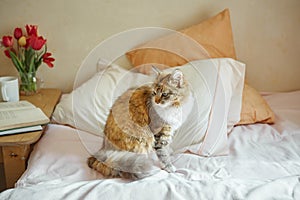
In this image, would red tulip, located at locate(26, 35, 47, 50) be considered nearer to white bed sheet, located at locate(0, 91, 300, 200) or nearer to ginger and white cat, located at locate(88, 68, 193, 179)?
white bed sheet, located at locate(0, 91, 300, 200)

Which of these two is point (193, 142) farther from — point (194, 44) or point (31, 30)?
point (31, 30)

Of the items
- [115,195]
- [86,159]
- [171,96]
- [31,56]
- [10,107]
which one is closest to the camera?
[115,195]

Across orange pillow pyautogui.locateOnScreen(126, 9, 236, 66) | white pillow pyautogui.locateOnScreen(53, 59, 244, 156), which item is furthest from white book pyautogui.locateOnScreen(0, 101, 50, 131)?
orange pillow pyautogui.locateOnScreen(126, 9, 236, 66)

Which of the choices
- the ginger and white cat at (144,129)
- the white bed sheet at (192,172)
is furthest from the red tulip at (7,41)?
the ginger and white cat at (144,129)

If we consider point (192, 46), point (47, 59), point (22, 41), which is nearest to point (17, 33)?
point (22, 41)

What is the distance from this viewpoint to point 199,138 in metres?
1.31

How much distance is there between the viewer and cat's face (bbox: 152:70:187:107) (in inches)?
44.3

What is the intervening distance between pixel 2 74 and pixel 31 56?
0.30m

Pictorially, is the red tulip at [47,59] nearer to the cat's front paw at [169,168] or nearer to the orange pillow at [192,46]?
the orange pillow at [192,46]

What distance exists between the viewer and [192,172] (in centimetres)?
116

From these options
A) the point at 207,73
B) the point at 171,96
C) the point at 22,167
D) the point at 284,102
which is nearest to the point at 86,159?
the point at 22,167

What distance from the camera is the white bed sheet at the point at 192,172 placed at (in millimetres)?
967

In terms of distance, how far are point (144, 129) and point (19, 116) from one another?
546 millimetres

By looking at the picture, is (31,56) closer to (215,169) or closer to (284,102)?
(215,169)
